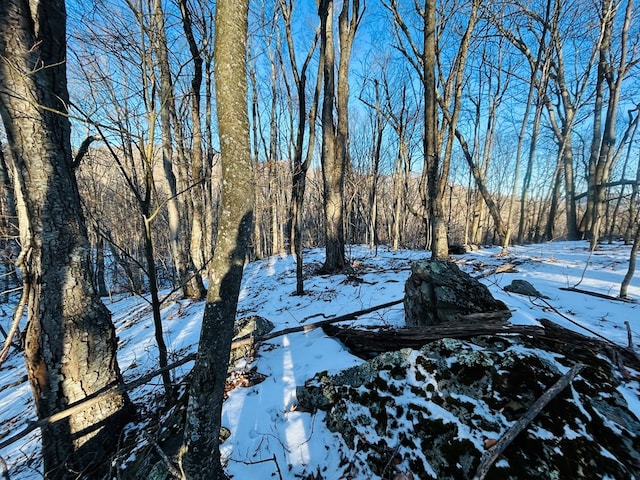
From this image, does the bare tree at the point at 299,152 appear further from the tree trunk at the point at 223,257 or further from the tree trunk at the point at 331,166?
the tree trunk at the point at 223,257

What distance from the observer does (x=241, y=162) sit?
1530 mm

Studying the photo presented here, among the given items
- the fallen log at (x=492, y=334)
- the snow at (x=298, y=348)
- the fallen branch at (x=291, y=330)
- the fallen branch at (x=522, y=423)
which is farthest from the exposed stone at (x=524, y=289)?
the fallen branch at (x=522, y=423)

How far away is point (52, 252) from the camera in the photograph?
2.17 meters

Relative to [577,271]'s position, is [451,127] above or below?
above

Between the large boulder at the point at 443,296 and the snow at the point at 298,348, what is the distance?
0.37m

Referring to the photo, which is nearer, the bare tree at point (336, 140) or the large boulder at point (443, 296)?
the large boulder at point (443, 296)

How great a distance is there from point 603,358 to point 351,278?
454cm

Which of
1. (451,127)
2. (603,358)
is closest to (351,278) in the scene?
(603,358)

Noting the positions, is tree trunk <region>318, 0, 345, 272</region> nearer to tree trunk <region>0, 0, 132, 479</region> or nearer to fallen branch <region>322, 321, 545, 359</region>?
fallen branch <region>322, 321, 545, 359</region>

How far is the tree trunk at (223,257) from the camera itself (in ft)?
4.79

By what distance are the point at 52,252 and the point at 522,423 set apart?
3.78 metres

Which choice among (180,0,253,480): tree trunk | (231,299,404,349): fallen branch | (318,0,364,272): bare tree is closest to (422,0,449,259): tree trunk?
(318,0,364,272): bare tree

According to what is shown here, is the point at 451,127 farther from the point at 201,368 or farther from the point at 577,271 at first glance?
the point at 201,368

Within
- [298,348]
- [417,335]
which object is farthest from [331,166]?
[417,335]
